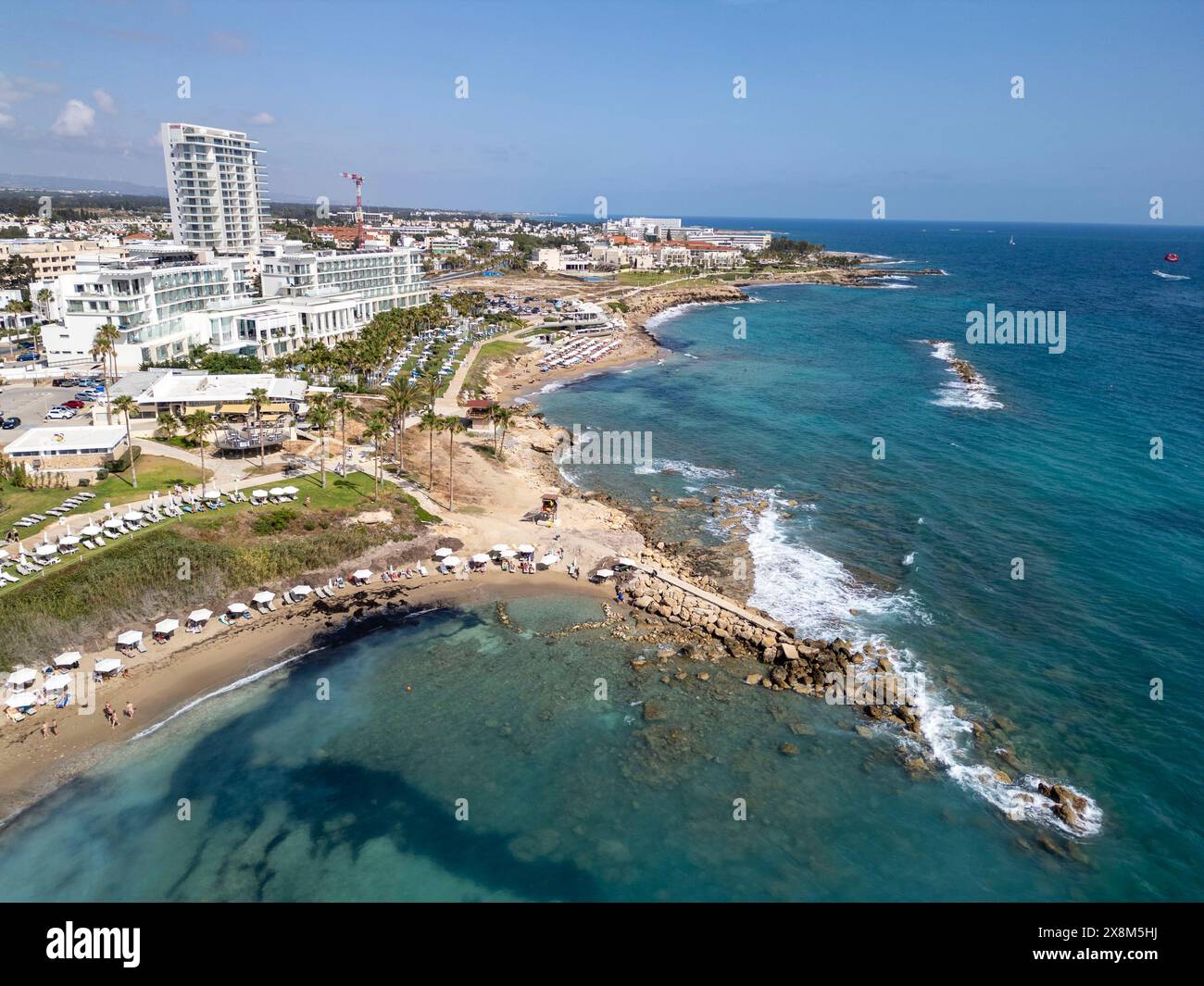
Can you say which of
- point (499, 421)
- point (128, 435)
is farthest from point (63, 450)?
point (499, 421)

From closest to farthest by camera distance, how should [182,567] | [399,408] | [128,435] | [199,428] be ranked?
[182,567]
[128,435]
[199,428]
[399,408]

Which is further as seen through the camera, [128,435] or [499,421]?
[499,421]

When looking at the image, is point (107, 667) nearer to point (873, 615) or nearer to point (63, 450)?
point (63, 450)

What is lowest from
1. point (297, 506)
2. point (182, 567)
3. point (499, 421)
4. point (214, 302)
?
point (182, 567)

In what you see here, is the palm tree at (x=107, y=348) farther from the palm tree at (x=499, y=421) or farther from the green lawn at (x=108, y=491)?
the palm tree at (x=499, y=421)

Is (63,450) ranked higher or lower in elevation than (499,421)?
higher

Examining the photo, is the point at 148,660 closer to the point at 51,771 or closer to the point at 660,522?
the point at 51,771
